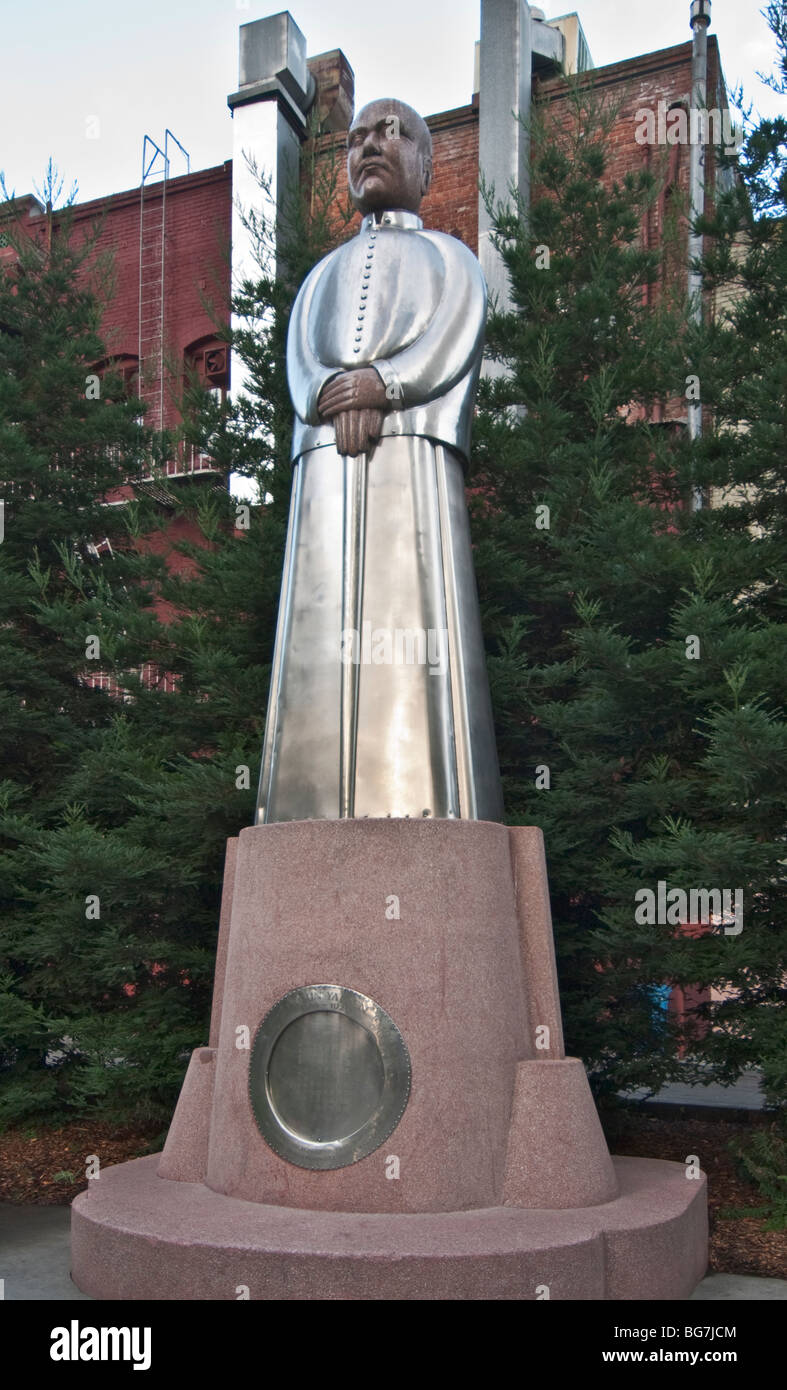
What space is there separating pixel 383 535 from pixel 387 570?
0.18 m

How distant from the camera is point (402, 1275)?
4242 mm

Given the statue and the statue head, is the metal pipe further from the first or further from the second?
the statue

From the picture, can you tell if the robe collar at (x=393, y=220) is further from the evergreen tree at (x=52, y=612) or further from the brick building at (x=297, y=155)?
the brick building at (x=297, y=155)

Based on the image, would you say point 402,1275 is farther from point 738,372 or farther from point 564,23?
point 564,23

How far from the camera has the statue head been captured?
6.41m

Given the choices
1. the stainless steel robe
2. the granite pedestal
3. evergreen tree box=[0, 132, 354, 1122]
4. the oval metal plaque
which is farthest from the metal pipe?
the oval metal plaque

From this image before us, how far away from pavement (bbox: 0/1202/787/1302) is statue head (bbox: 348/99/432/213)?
538 centimetres

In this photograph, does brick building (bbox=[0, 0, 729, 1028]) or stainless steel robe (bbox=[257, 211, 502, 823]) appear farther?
brick building (bbox=[0, 0, 729, 1028])

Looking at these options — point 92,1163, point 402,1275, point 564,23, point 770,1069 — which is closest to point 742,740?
point 770,1069

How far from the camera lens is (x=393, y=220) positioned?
6535mm

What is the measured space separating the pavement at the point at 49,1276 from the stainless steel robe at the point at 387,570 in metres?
2.18

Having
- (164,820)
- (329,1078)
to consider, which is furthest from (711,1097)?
(329,1078)

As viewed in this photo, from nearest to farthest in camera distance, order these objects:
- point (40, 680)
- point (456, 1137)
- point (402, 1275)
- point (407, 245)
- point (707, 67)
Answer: point (402, 1275), point (456, 1137), point (407, 245), point (40, 680), point (707, 67)

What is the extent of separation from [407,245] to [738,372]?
3396 millimetres
